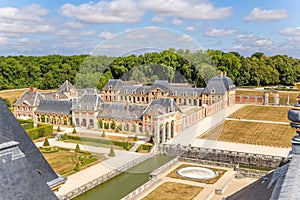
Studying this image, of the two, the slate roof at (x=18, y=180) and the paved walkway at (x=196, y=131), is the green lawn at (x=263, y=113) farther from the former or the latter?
the slate roof at (x=18, y=180)

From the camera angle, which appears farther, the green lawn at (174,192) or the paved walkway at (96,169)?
Result: the paved walkway at (96,169)

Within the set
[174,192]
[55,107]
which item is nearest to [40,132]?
[55,107]

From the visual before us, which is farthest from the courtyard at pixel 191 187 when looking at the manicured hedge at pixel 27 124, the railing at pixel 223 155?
the manicured hedge at pixel 27 124

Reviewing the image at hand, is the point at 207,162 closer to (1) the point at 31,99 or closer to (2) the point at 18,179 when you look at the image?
(2) the point at 18,179

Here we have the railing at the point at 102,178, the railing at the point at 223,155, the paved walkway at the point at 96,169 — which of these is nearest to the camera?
the railing at the point at 102,178

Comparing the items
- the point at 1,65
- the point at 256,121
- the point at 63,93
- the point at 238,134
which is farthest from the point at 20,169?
the point at 1,65

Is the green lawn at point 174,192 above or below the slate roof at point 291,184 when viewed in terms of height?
below

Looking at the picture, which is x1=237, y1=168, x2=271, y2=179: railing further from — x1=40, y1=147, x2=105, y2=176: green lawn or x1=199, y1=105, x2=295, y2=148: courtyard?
x1=40, y1=147, x2=105, y2=176: green lawn
